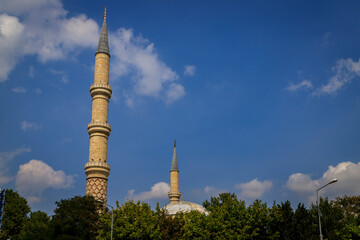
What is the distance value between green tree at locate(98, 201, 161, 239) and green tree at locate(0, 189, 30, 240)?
2540 centimetres

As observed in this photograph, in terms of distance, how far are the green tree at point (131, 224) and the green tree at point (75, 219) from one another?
1264 millimetres

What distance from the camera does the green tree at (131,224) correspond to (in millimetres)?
44438

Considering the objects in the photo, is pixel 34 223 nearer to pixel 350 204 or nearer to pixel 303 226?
pixel 303 226

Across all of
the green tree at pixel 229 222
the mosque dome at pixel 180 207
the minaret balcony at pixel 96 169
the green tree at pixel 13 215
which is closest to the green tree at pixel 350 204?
the mosque dome at pixel 180 207

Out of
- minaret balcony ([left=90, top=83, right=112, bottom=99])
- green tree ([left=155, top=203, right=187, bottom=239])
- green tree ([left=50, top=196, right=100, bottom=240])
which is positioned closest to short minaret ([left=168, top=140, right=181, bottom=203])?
minaret balcony ([left=90, top=83, right=112, bottom=99])

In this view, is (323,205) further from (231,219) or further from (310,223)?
(231,219)

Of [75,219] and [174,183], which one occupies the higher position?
[174,183]

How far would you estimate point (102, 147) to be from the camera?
54344 mm

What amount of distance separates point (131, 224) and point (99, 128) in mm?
14947

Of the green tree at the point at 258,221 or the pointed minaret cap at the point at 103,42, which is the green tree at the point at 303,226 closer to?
the green tree at the point at 258,221

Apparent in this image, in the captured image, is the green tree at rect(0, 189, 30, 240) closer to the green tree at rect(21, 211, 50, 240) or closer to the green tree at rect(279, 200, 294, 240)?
the green tree at rect(21, 211, 50, 240)

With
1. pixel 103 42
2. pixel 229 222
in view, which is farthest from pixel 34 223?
pixel 229 222

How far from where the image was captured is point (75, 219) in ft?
145

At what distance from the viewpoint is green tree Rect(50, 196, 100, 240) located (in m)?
43.4
